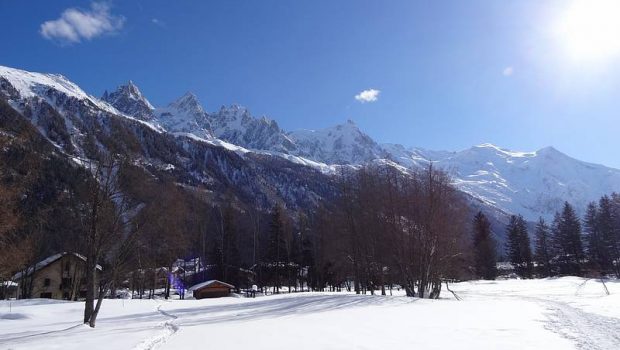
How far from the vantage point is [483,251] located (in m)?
87.5

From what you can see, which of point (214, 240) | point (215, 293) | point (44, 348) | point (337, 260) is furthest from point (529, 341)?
point (214, 240)

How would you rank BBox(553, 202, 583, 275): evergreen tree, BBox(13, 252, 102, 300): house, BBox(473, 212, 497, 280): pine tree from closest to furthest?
BBox(13, 252, 102, 300): house < BBox(553, 202, 583, 275): evergreen tree < BBox(473, 212, 497, 280): pine tree

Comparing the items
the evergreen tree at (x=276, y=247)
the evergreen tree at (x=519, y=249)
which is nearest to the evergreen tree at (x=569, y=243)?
the evergreen tree at (x=519, y=249)

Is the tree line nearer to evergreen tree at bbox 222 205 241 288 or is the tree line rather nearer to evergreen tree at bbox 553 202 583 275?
evergreen tree at bbox 553 202 583 275

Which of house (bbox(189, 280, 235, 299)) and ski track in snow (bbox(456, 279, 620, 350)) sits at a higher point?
house (bbox(189, 280, 235, 299))

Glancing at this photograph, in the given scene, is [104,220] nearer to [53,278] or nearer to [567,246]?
[53,278]

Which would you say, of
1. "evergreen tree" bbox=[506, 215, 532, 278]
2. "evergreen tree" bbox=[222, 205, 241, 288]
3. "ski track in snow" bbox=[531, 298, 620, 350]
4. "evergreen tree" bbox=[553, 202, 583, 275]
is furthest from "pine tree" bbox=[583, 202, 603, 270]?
"ski track in snow" bbox=[531, 298, 620, 350]

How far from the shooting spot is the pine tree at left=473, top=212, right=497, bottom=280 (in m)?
87.5

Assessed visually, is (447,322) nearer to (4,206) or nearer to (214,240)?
(4,206)

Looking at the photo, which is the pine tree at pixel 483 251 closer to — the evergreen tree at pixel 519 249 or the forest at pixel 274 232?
the forest at pixel 274 232

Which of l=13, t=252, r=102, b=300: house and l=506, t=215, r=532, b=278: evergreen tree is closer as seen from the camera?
l=13, t=252, r=102, b=300: house

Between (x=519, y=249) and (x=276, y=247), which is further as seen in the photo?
(x=519, y=249)

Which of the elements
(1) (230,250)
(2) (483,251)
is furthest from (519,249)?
(1) (230,250)

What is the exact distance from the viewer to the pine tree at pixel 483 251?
87.5 meters
